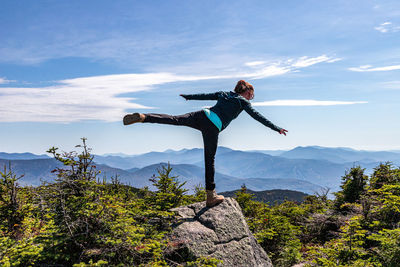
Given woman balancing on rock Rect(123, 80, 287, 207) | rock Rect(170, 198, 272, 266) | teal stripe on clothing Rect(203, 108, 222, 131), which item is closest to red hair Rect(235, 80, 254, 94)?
woman balancing on rock Rect(123, 80, 287, 207)

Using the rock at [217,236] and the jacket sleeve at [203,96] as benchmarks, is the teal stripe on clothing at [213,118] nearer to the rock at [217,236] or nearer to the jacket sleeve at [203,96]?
the jacket sleeve at [203,96]

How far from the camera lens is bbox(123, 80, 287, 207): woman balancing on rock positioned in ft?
21.4

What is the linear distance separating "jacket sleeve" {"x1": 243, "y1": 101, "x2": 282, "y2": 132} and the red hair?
457mm

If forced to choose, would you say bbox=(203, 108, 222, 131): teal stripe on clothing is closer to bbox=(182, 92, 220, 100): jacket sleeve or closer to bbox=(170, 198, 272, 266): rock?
bbox=(182, 92, 220, 100): jacket sleeve

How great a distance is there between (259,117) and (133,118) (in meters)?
3.07

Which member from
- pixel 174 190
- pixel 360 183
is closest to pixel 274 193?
pixel 360 183

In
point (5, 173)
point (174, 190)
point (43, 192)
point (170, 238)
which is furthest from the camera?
point (174, 190)

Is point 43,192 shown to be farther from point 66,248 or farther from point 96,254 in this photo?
point 96,254

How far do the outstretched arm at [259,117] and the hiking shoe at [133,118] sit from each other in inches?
107

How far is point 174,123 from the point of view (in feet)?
20.7

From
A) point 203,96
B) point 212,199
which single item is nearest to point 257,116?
point 203,96

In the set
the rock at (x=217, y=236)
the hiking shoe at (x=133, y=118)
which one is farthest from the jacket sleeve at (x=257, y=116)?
the hiking shoe at (x=133, y=118)

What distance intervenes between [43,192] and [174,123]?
3.12 meters

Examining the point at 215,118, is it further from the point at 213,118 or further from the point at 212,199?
the point at 212,199
